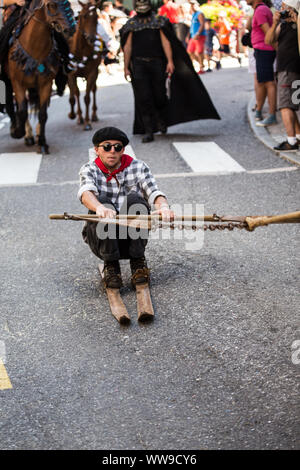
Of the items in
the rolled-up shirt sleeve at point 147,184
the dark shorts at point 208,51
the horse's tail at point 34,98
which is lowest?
the dark shorts at point 208,51

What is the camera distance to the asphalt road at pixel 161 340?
4059 mm

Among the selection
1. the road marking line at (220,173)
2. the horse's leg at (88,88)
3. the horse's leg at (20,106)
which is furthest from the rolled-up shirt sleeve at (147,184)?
the horse's leg at (88,88)

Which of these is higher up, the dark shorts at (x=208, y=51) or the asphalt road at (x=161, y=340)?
the asphalt road at (x=161, y=340)

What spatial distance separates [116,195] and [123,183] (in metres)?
0.11

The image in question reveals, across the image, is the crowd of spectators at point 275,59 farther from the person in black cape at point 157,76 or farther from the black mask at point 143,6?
the black mask at point 143,6

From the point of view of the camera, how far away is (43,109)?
12.0m

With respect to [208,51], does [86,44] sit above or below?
above

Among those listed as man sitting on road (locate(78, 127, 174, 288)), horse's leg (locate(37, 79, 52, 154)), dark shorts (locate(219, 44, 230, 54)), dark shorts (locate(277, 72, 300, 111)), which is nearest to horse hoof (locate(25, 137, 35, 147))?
horse's leg (locate(37, 79, 52, 154))

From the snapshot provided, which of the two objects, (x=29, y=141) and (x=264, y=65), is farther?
(x=29, y=141)

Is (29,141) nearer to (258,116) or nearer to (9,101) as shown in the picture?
(9,101)

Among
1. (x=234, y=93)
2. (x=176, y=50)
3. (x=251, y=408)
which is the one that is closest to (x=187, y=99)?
Result: (x=176, y=50)

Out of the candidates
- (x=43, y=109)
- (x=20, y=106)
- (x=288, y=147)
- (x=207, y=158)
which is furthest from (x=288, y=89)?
(x=20, y=106)

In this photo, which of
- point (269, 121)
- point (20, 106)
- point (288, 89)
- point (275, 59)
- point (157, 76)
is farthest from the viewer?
point (269, 121)

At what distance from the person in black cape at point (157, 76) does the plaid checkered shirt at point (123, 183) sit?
6.67 metres
